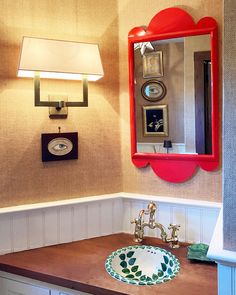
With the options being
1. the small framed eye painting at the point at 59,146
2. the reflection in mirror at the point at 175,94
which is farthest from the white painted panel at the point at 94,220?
the reflection in mirror at the point at 175,94

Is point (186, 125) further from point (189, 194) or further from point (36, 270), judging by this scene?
point (36, 270)

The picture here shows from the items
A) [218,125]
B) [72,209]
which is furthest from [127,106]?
[72,209]

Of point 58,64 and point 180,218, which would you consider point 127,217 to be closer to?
point 180,218

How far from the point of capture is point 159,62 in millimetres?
1603

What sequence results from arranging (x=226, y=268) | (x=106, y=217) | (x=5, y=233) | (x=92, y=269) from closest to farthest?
1. (x=226, y=268)
2. (x=92, y=269)
3. (x=5, y=233)
4. (x=106, y=217)

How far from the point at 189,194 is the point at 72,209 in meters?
0.57

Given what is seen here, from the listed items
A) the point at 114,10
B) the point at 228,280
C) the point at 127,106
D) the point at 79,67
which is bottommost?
the point at 228,280

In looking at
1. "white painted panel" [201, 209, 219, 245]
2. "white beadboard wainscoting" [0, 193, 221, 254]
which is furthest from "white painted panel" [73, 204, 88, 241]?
"white painted panel" [201, 209, 219, 245]

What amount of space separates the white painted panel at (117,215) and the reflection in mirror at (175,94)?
12.0 inches

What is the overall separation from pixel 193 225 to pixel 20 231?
32.0 inches

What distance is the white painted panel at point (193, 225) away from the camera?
5.11 ft

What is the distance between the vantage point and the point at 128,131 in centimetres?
170

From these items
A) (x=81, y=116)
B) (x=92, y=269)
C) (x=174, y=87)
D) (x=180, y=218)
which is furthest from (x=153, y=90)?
(x=92, y=269)

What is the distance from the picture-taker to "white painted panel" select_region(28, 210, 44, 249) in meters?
1.53
